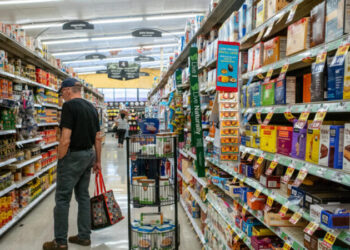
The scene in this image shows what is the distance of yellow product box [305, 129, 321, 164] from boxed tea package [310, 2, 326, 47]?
0.44m

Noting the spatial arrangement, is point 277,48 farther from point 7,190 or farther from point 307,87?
point 7,190

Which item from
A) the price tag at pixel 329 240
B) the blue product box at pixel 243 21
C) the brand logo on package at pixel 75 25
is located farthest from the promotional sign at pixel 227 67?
the brand logo on package at pixel 75 25

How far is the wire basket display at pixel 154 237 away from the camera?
2793mm

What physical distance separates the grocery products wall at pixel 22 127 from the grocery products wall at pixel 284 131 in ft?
6.96

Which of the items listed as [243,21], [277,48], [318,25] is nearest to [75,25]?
[243,21]

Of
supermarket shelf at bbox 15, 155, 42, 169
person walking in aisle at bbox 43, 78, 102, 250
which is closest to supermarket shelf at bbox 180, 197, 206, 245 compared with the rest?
person walking in aisle at bbox 43, 78, 102, 250

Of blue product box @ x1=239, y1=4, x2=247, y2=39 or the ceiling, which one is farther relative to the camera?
the ceiling

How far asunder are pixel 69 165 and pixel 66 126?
428mm

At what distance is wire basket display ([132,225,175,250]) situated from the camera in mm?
2793

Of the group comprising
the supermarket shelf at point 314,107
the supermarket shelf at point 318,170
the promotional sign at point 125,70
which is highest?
the promotional sign at point 125,70

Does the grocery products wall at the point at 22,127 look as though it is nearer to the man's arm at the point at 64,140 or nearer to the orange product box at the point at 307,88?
the man's arm at the point at 64,140

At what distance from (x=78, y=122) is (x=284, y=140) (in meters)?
2.24

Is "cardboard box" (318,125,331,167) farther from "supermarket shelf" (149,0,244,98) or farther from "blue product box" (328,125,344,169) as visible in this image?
"supermarket shelf" (149,0,244,98)

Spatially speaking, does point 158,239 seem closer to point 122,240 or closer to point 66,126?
point 122,240
